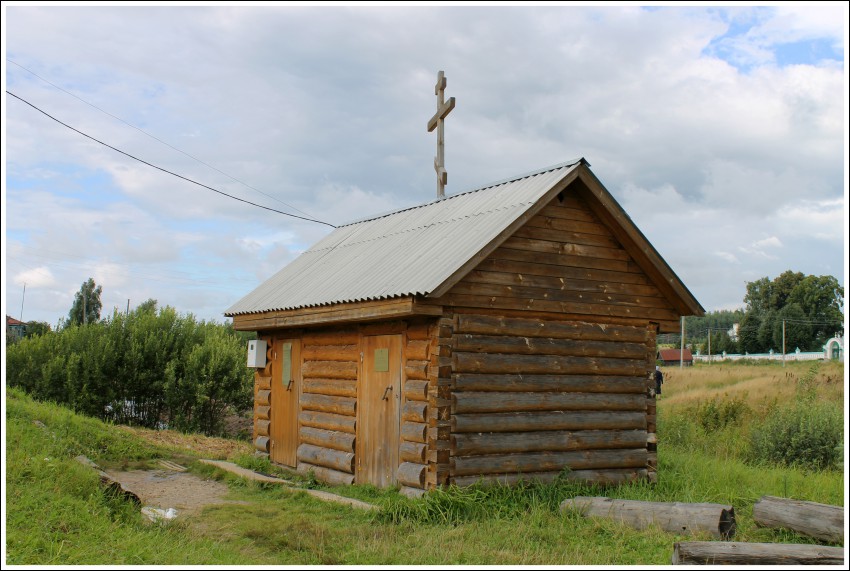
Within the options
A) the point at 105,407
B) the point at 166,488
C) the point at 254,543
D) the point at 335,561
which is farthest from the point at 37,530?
the point at 105,407

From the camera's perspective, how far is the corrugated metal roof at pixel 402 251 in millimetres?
11453

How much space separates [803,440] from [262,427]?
10.9 meters

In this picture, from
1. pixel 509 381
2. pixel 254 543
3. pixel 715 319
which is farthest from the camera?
pixel 715 319

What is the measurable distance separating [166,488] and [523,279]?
691cm

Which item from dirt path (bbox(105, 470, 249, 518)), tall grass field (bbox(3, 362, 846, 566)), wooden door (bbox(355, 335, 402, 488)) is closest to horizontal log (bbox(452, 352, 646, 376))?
wooden door (bbox(355, 335, 402, 488))

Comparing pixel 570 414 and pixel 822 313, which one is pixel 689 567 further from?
pixel 822 313

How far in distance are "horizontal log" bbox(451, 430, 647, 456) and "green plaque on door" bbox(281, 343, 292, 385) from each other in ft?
16.9

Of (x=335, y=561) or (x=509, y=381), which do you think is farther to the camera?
(x=509, y=381)

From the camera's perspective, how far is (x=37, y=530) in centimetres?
802

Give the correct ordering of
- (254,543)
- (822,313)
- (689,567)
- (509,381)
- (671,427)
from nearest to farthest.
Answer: (689,567), (254,543), (509,381), (671,427), (822,313)

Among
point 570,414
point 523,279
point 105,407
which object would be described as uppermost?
point 523,279

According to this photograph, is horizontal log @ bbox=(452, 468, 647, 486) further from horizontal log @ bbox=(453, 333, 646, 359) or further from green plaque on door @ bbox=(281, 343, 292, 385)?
green plaque on door @ bbox=(281, 343, 292, 385)

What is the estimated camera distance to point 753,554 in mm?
7547

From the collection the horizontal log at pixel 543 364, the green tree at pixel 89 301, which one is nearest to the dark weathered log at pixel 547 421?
the horizontal log at pixel 543 364
